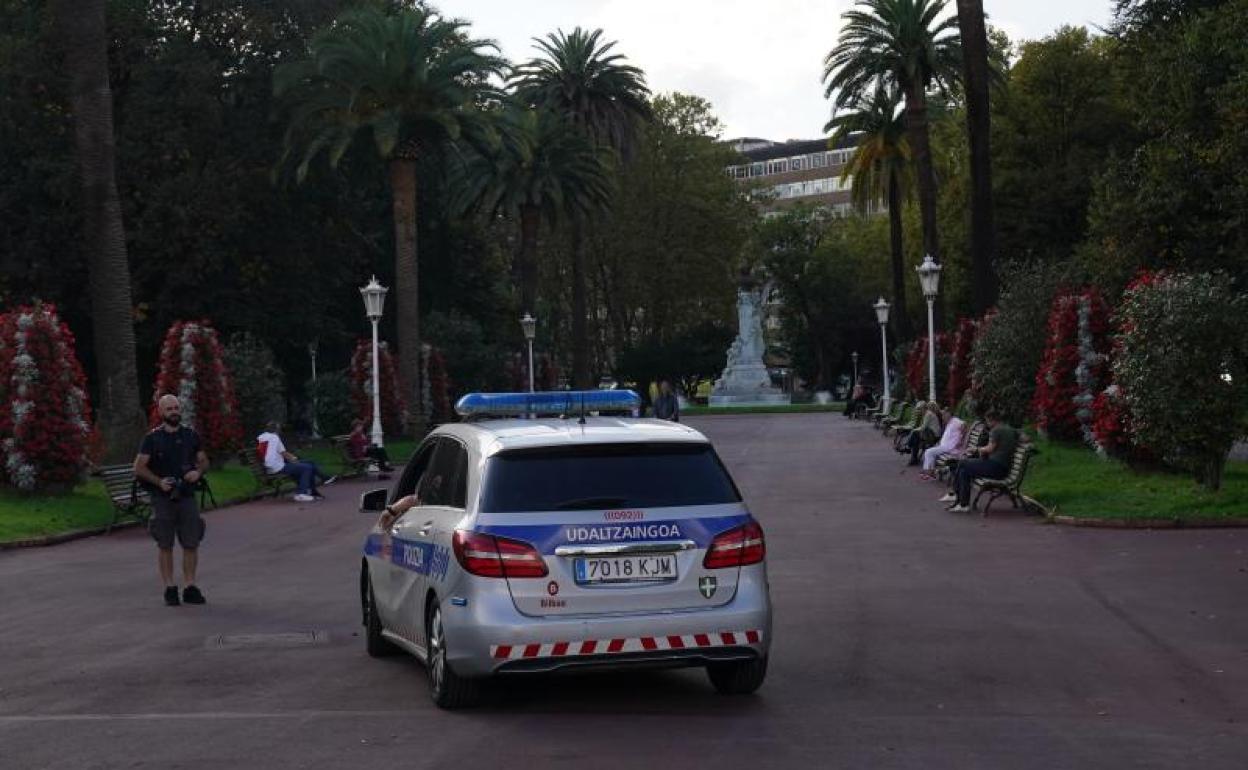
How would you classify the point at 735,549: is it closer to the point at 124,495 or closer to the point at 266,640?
the point at 266,640

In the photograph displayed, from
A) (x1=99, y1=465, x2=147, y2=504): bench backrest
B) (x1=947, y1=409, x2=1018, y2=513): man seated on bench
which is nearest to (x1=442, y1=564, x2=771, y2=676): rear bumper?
(x1=947, y1=409, x2=1018, y2=513): man seated on bench

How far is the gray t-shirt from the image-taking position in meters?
24.6

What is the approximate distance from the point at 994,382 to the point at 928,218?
1724cm

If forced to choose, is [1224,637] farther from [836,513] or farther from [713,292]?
[713,292]

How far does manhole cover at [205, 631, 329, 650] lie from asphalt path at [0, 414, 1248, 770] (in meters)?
0.04

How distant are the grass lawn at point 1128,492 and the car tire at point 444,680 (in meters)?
13.1

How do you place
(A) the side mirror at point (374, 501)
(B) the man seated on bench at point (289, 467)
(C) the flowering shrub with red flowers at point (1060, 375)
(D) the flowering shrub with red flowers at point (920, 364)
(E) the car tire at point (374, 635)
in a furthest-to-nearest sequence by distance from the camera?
(D) the flowering shrub with red flowers at point (920, 364) < (C) the flowering shrub with red flowers at point (1060, 375) < (B) the man seated on bench at point (289, 467) < (A) the side mirror at point (374, 501) < (E) the car tire at point (374, 635)

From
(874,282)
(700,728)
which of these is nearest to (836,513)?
(700,728)

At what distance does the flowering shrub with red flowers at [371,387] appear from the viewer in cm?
4906

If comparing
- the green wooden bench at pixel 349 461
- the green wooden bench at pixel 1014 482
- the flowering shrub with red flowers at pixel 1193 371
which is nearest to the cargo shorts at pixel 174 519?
the green wooden bench at pixel 1014 482

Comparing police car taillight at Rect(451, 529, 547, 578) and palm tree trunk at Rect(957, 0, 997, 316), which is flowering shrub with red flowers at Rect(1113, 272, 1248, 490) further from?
palm tree trunk at Rect(957, 0, 997, 316)

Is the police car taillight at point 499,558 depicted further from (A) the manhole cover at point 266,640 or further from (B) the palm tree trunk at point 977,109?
(B) the palm tree trunk at point 977,109

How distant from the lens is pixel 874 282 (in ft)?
393

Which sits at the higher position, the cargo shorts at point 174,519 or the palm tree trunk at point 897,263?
the palm tree trunk at point 897,263
